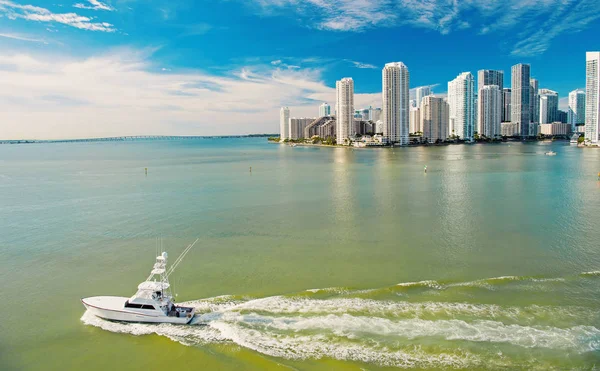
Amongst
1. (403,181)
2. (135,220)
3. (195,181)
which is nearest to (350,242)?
(135,220)

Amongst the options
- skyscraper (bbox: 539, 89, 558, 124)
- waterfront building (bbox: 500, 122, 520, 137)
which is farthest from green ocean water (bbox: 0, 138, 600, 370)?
skyscraper (bbox: 539, 89, 558, 124)

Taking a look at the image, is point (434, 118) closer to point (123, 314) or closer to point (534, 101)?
point (534, 101)

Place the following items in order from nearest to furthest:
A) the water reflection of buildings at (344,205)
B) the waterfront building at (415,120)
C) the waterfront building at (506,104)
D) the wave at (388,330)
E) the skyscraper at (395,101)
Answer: the wave at (388,330) < the water reflection of buildings at (344,205) < the skyscraper at (395,101) < the waterfront building at (415,120) < the waterfront building at (506,104)

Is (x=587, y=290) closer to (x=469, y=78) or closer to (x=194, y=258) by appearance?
(x=194, y=258)

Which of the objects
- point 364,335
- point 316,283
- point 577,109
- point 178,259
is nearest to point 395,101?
point 178,259

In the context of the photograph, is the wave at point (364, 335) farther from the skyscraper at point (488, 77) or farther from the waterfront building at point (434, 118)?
the skyscraper at point (488, 77)

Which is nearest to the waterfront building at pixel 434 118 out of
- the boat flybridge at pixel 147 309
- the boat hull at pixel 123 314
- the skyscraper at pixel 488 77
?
the skyscraper at pixel 488 77
